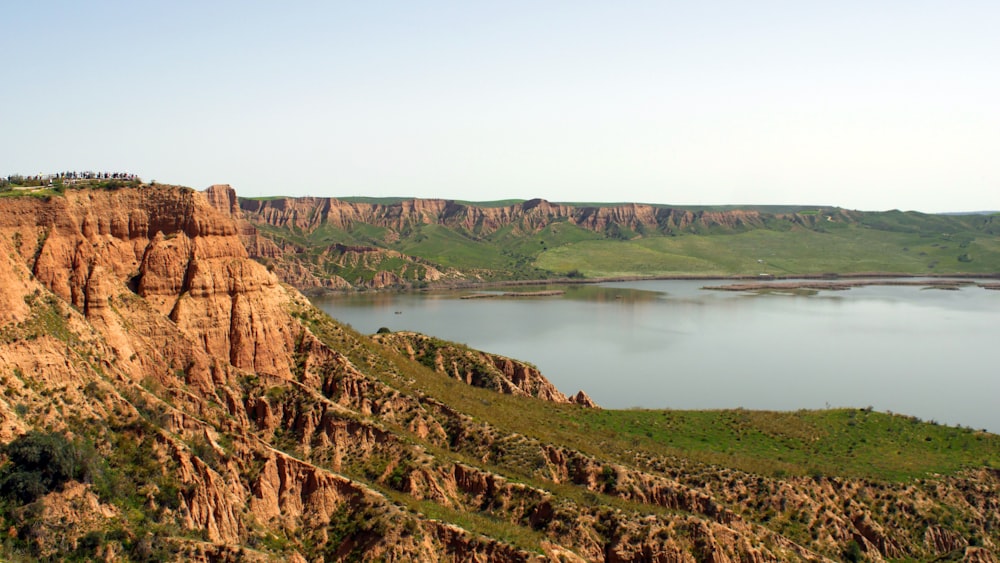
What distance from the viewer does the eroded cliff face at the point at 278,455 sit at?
33375 millimetres

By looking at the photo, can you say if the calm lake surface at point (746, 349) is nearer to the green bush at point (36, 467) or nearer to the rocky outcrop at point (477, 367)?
the rocky outcrop at point (477, 367)

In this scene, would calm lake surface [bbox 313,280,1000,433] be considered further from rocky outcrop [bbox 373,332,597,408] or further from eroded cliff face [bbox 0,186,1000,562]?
eroded cliff face [bbox 0,186,1000,562]

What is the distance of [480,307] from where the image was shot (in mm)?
191625

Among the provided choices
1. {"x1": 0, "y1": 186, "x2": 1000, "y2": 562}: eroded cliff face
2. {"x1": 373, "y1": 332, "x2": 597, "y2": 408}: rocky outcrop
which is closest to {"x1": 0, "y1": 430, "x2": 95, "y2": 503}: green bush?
{"x1": 0, "y1": 186, "x2": 1000, "y2": 562}: eroded cliff face

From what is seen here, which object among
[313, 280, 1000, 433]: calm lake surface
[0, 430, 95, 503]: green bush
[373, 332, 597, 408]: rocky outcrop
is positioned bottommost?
[313, 280, 1000, 433]: calm lake surface

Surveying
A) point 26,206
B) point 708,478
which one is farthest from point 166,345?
point 708,478

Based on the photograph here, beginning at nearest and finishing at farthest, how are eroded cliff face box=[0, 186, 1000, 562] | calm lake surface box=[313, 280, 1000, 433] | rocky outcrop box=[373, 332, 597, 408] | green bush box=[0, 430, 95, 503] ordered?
→ green bush box=[0, 430, 95, 503], eroded cliff face box=[0, 186, 1000, 562], rocky outcrop box=[373, 332, 597, 408], calm lake surface box=[313, 280, 1000, 433]

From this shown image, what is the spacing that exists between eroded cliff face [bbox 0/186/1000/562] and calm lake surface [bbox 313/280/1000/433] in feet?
123

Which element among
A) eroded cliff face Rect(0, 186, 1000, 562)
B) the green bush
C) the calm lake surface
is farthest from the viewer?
the calm lake surface

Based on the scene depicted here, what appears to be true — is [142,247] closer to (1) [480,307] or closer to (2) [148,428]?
(2) [148,428]

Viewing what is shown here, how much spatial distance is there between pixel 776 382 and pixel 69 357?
291ft

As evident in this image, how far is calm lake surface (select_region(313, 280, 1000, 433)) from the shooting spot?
94562 mm

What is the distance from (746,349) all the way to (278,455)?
104 meters

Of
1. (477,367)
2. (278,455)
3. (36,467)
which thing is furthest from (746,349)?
(36,467)
